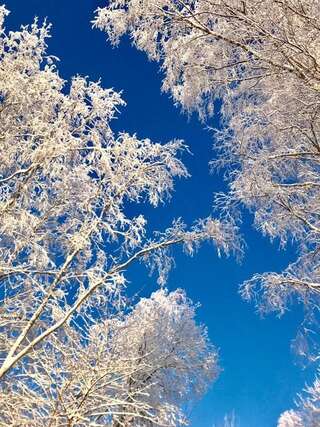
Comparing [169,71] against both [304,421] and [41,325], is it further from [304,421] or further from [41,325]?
[304,421]

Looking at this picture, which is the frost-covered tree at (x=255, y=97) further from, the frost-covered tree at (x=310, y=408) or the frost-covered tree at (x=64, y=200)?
the frost-covered tree at (x=310, y=408)

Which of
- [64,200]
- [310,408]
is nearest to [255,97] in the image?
[64,200]

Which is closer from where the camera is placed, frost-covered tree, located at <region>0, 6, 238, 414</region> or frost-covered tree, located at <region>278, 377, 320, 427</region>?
frost-covered tree, located at <region>0, 6, 238, 414</region>

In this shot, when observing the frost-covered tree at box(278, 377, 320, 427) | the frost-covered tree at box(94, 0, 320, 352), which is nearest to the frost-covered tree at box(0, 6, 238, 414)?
the frost-covered tree at box(94, 0, 320, 352)

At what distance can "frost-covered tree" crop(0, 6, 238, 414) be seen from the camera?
19.1 feet

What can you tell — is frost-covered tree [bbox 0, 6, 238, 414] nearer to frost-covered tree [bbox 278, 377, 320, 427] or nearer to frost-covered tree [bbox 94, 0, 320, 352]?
frost-covered tree [bbox 94, 0, 320, 352]

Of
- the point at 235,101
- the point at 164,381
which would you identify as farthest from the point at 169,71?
the point at 164,381

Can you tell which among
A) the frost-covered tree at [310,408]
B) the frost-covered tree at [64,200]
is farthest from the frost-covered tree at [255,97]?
the frost-covered tree at [310,408]

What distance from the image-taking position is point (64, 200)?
6598mm

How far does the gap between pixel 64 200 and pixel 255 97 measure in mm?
3793

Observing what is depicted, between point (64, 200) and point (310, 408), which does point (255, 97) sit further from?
point (310, 408)

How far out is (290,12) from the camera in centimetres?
505

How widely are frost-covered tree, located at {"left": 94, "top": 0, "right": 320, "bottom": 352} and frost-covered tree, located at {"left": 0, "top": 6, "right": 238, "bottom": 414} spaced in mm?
873

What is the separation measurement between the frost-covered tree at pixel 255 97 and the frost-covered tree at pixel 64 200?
0.87 meters
